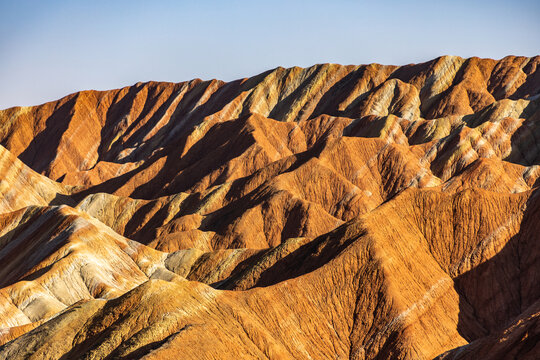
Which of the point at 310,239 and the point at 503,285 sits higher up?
the point at 310,239

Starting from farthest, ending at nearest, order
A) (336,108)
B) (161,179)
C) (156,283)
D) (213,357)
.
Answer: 1. (336,108)
2. (161,179)
3. (156,283)
4. (213,357)

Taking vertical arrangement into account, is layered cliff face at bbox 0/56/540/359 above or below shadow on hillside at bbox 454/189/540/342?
above

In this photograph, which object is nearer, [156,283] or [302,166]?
[156,283]

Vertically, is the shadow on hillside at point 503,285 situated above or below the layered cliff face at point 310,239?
below

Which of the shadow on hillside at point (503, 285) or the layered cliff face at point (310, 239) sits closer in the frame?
the layered cliff face at point (310, 239)

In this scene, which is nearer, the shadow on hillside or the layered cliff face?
the layered cliff face

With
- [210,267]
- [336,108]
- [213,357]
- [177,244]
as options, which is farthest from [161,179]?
[213,357]

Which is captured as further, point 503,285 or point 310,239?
point 310,239

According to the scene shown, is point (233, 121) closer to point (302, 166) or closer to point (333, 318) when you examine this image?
point (302, 166)
